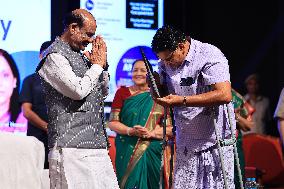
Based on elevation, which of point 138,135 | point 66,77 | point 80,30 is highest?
point 80,30

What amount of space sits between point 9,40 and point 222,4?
10.8 feet

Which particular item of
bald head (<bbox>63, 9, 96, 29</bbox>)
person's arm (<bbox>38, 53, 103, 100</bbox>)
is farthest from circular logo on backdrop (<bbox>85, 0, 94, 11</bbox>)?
person's arm (<bbox>38, 53, 103, 100</bbox>)

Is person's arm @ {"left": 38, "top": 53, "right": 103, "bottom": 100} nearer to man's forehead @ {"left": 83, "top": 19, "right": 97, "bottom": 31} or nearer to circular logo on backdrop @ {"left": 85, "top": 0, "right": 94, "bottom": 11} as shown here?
man's forehead @ {"left": 83, "top": 19, "right": 97, "bottom": 31}

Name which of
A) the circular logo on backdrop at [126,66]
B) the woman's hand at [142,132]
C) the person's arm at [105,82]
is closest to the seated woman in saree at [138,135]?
the woman's hand at [142,132]

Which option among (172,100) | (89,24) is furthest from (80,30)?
(172,100)

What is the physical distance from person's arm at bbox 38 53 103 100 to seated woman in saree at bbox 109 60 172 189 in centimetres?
222

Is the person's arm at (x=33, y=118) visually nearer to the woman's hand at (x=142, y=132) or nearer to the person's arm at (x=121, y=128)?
the person's arm at (x=121, y=128)

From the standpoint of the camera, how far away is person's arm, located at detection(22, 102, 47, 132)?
18.1 feet

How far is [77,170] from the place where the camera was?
3.36 m

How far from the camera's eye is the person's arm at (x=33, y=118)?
18.1ft

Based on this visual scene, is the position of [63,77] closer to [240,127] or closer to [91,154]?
[91,154]

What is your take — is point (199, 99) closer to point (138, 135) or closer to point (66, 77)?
point (66, 77)

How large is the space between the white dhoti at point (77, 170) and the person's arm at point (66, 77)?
0.29m

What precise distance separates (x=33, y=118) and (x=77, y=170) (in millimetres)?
2268
